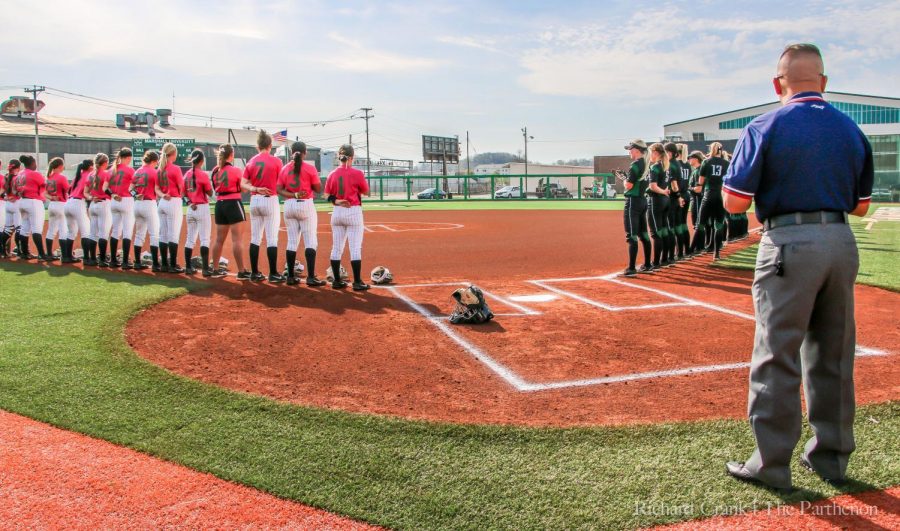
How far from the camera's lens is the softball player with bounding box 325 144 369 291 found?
9.23 m

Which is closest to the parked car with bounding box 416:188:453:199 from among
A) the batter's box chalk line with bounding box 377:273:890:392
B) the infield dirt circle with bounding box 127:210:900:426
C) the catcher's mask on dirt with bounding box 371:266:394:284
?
the infield dirt circle with bounding box 127:210:900:426

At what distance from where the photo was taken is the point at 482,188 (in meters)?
69.0

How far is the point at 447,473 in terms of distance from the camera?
3.49 metres

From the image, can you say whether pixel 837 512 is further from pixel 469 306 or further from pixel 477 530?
pixel 469 306

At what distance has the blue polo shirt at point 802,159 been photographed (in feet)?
10.7

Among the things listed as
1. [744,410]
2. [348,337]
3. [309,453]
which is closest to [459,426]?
[309,453]

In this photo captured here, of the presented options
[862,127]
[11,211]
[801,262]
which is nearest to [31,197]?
[11,211]

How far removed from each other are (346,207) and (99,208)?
5603mm

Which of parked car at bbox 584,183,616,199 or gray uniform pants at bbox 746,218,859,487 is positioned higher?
parked car at bbox 584,183,616,199

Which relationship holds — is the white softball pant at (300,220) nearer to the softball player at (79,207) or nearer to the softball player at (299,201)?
the softball player at (299,201)

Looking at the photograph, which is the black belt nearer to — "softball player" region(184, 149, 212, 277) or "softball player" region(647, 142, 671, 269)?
"softball player" region(647, 142, 671, 269)

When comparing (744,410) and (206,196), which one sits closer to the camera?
(744,410)

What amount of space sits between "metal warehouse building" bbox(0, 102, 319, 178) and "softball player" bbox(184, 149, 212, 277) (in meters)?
32.0

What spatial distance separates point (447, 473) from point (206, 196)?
8.65 metres
